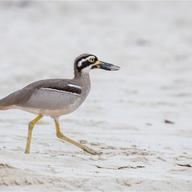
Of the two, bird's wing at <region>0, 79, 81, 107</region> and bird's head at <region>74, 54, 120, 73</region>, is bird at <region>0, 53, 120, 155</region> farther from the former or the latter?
bird's head at <region>74, 54, 120, 73</region>

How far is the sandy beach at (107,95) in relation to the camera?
24.6 ft

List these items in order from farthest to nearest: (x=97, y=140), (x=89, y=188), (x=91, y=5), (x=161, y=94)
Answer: (x=91, y=5), (x=161, y=94), (x=97, y=140), (x=89, y=188)

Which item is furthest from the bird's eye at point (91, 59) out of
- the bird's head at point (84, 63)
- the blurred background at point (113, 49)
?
the blurred background at point (113, 49)

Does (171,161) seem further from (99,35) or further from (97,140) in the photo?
(99,35)

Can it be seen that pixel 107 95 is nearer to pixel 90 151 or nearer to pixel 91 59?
pixel 91 59

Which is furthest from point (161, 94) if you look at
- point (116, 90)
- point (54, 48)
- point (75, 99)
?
point (75, 99)

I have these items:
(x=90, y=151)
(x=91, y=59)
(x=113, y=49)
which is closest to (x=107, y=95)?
(x=113, y=49)

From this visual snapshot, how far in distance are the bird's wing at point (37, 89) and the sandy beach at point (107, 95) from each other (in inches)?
20.4

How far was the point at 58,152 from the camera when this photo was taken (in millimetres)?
8750

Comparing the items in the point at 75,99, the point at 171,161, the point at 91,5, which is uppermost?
the point at 91,5

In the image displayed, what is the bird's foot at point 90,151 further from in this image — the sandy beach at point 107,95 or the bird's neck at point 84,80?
the bird's neck at point 84,80

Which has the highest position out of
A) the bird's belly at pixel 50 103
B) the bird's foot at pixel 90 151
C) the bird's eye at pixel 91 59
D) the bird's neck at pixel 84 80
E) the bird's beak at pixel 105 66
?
the bird's eye at pixel 91 59

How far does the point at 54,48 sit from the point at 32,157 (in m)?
9.35

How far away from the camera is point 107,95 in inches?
532
